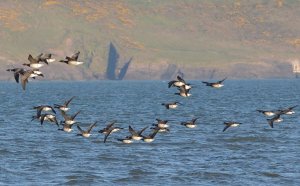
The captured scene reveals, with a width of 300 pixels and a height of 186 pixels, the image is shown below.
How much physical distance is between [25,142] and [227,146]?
13633 mm

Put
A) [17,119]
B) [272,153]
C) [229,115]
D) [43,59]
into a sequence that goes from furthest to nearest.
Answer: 1. [229,115]
2. [17,119]
3. [272,153]
4. [43,59]

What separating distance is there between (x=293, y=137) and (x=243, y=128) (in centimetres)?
1045

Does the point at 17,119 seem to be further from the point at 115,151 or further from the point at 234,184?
the point at 234,184

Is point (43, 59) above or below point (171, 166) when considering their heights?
above

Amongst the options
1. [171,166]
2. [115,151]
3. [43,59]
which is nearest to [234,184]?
[171,166]

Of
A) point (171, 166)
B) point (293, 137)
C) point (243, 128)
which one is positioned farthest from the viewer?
point (243, 128)

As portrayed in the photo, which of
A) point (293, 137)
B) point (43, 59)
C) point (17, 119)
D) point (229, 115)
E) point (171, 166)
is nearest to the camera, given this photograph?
point (43, 59)

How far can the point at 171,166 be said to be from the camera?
55.5 m

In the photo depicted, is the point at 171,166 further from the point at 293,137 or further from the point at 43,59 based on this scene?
the point at 293,137

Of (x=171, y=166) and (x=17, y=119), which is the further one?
(x=17, y=119)

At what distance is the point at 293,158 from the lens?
192 feet

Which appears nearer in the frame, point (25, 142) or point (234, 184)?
point (234, 184)

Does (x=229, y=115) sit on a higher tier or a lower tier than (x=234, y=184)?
higher

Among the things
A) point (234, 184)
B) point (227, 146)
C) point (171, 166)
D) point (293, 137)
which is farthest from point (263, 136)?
point (234, 184)
